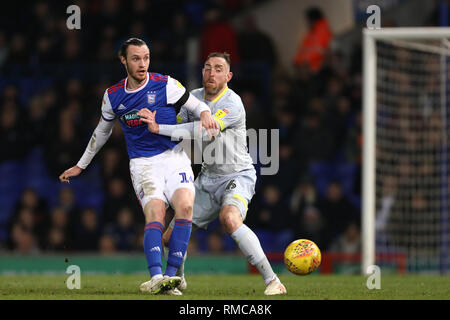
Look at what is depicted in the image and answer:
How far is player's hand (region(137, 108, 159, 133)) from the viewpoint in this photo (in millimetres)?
7645

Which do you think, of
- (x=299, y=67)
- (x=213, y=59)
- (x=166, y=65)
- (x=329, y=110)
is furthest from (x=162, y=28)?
(x=213, y=59)

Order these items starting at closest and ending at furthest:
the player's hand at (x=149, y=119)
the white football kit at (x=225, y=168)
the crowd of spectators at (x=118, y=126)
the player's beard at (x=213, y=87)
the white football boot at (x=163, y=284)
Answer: the white football boot at (x=163, y=284) → the player's hand at (x=149, y=119) → the white football kit at (x=225, y=168) → the player's beard at (x=213, y=87) → the crowd of spectators at (x=118, y=126)

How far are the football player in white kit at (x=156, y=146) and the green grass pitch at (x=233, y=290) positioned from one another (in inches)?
19.1

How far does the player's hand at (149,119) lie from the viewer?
7.64m

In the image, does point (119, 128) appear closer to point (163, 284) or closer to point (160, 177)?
point (160, 177)

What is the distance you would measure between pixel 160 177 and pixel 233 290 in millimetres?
1274

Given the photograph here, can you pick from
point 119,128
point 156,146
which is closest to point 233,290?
point 156,146

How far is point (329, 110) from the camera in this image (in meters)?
14.6

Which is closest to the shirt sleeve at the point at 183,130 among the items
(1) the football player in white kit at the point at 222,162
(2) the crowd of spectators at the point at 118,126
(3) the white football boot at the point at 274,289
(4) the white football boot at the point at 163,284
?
(1) the football player in white kit at the point at 222,162

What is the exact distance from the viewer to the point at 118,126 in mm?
15211

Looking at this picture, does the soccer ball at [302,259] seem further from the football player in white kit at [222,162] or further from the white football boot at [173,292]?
the white football boot at [173,292]

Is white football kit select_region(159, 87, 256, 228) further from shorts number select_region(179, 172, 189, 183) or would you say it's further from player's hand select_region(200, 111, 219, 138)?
shorts number select_region(179, 172, 189, 183)

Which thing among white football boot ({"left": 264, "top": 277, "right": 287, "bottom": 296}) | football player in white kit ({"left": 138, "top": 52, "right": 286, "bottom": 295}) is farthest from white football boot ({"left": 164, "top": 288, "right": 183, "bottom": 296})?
white football boot ({"left": 264, "top": 277, "right": 287, "bottom": 296})

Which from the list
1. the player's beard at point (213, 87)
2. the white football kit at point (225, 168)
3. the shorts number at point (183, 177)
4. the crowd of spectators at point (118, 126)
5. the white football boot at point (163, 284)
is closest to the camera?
the white football boot at point (163, 284)
